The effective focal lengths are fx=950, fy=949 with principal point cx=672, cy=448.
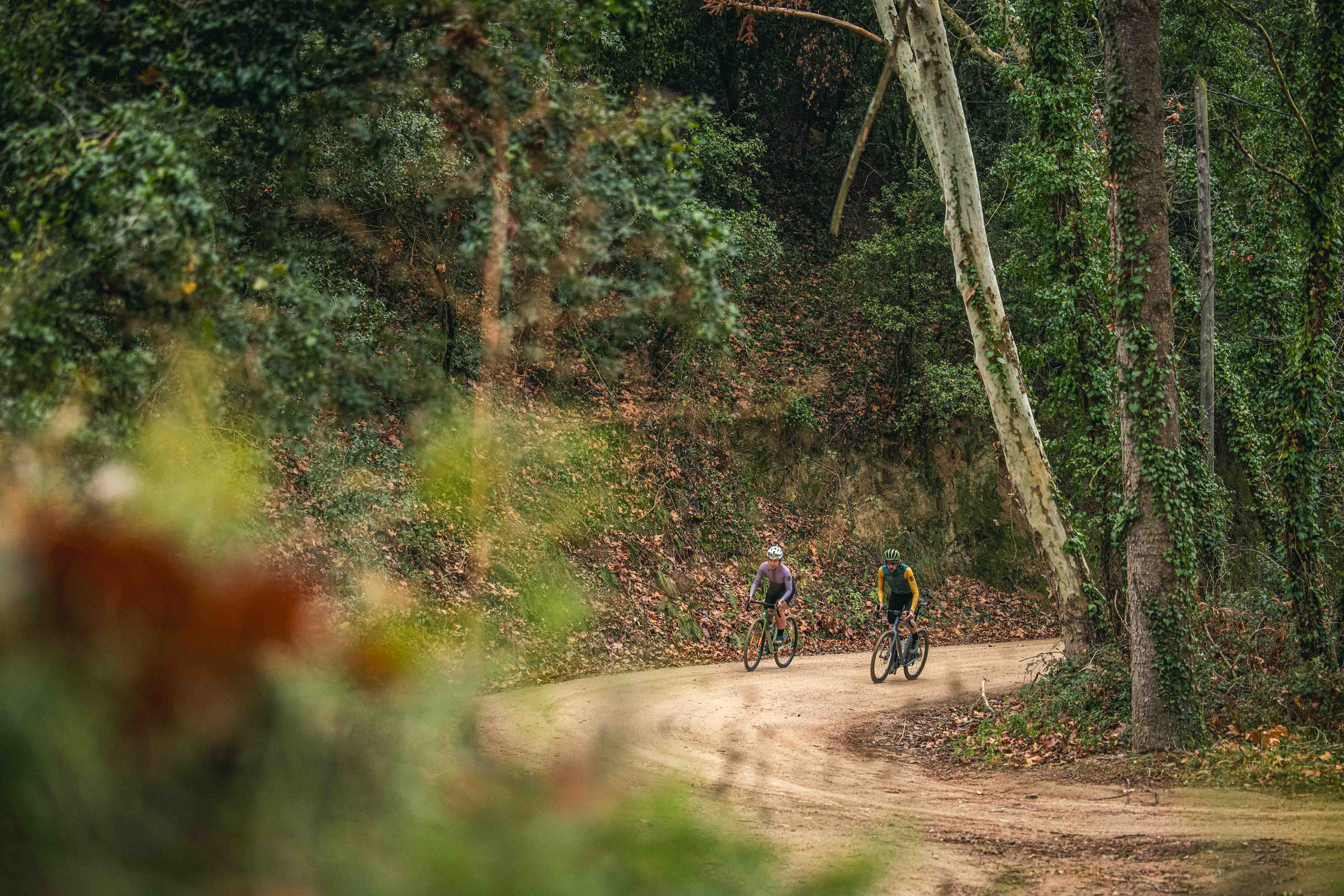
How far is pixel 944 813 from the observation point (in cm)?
890

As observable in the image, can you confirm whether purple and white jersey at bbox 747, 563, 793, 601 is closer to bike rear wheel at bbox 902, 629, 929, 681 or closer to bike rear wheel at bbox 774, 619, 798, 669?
bike rear wheel at bbox 774, 619, 798, 669

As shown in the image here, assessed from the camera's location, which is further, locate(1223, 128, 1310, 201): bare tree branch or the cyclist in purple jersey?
the cyclist in purple jersey

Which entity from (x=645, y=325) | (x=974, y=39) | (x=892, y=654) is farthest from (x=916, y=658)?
(x=974, y=39)

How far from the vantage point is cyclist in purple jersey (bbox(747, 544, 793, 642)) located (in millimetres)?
16688

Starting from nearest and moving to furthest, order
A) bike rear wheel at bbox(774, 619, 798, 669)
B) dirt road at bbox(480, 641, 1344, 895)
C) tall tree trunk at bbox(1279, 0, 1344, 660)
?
1. dirt road at bbox(480, 641, 1344, 895)
2. tall tree trunk at bbox(1279, 0, 1344, 660)
3. bike rear wheel at bbox(774, 619, 798, 669)

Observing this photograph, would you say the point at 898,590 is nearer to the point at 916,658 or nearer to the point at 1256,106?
the point at 916,658

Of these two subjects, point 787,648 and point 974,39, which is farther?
point 787,648

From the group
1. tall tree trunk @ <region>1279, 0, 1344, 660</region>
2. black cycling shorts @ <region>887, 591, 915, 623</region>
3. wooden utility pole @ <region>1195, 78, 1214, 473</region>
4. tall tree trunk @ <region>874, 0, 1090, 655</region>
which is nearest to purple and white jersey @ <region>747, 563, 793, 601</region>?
black cycling shorts @ <region>887, 591, 915, 623</region>

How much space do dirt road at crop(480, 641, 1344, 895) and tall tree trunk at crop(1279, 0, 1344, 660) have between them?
12.5ft

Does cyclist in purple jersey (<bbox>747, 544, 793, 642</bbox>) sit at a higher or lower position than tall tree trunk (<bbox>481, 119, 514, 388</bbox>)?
lower

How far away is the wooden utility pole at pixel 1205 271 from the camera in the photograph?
602 inches

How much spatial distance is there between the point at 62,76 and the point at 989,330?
36.7 ft

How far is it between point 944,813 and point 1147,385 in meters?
5.56

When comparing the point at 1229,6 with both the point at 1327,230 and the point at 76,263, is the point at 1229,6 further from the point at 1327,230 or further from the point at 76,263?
→ the point at 76,263
